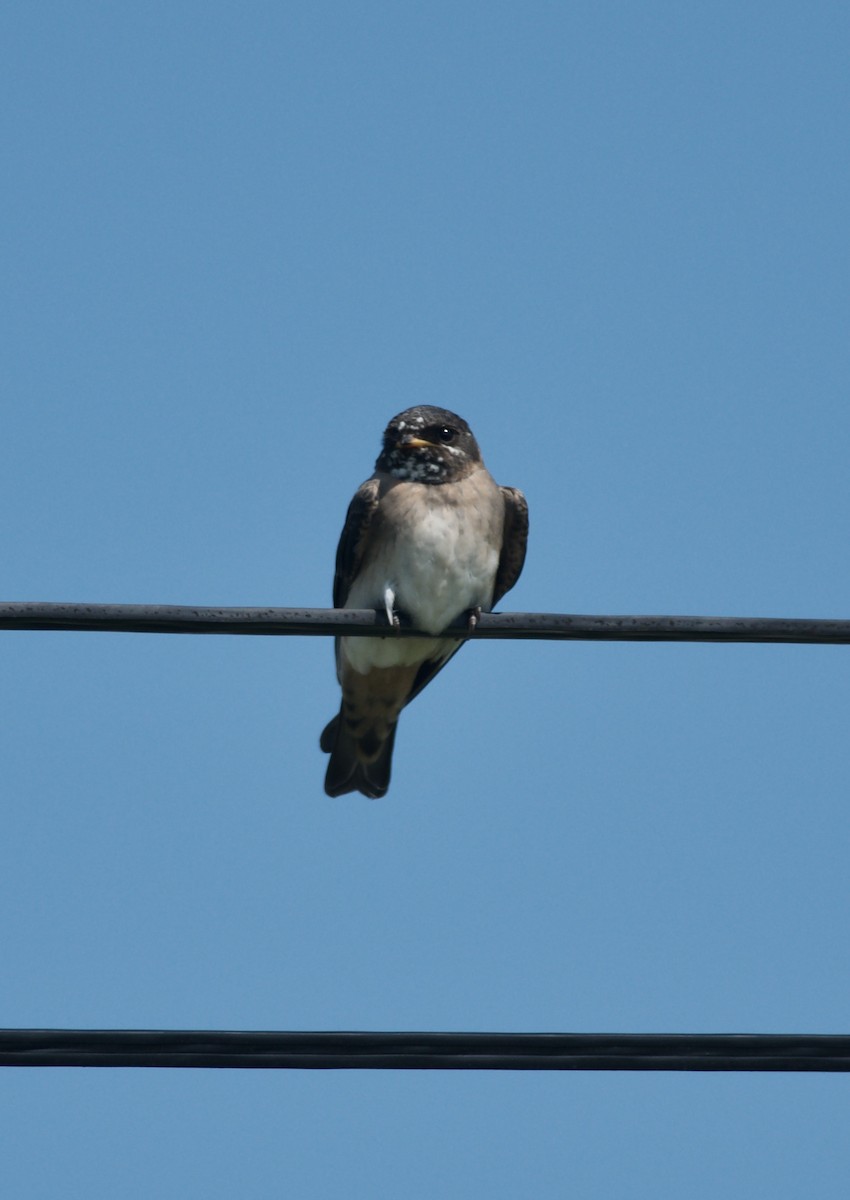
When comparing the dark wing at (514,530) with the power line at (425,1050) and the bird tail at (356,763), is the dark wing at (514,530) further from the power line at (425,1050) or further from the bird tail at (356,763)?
the power line at (425,1050)

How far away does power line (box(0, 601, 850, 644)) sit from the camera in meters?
6.59

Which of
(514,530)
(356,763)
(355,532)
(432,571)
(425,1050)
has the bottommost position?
(425,1050)

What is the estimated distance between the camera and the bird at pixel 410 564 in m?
10.2

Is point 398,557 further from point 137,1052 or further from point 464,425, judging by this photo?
point 137,1052

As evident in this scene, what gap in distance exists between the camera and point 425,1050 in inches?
221

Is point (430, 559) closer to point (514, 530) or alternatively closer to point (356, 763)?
point (514, 530)

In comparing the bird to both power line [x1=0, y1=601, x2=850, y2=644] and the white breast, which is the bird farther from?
power line [x1=0, y1=601, x2=850, y2=644]

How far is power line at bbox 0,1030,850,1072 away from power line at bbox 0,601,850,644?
1533 millimetres

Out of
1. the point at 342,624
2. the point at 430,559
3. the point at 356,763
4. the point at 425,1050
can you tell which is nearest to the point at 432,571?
the point at 430,559

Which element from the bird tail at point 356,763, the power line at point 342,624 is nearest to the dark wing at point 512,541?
the bird tail at point 356,763

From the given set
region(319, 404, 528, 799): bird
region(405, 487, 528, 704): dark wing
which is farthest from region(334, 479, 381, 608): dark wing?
region(405, 487, 528, 704): dark wing

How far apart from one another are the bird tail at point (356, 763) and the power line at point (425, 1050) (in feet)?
19.0

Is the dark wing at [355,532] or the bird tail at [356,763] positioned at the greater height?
the dark wing at [355,532]

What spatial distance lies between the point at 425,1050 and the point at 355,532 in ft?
17.3
